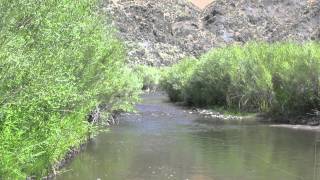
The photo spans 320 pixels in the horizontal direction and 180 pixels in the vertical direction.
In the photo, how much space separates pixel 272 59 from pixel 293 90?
7957mm

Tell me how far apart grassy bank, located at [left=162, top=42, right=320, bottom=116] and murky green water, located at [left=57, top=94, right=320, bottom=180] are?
17.6 ft

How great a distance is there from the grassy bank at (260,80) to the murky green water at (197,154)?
538cm

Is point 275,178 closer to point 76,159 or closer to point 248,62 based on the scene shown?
point 76,159

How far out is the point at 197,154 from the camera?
3316 centimetres

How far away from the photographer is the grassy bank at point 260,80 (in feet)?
164

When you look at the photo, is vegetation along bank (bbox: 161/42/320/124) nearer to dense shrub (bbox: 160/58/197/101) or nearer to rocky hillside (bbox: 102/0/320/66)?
dense shrub (bbox: 160/58/197/101)

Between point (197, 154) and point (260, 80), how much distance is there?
25526 millimetres

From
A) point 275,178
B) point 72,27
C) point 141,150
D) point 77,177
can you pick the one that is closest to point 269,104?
point 141,150

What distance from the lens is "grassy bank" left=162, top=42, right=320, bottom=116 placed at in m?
50.1

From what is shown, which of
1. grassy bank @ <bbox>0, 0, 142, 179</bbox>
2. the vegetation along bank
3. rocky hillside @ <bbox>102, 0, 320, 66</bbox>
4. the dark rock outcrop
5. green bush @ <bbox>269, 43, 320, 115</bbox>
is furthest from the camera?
the dark rock outcrop

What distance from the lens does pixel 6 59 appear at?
1284cm

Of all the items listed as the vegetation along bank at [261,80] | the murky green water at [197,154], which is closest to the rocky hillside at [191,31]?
the vegetation along bank at [261,80]

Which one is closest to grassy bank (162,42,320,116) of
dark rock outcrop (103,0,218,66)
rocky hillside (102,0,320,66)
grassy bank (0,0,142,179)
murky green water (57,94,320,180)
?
murky green water (57,94,320,180)

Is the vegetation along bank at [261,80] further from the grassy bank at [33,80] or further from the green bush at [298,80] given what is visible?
the grassy bank at [33,80]
